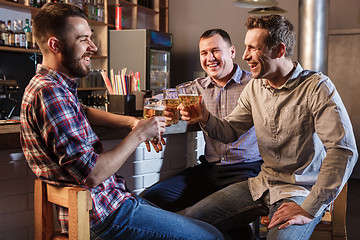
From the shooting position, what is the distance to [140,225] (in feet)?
4.52

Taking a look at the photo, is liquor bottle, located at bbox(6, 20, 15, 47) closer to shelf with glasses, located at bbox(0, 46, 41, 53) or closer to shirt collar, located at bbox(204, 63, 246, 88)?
shelf with glasses, located at bbox(0, 46, 41, 53)

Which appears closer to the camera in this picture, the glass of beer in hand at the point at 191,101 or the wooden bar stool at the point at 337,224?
the wooden bar stool at the point at 337,224

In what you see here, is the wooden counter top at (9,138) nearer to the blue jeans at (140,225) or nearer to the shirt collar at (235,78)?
the blue jeans at (140,225)

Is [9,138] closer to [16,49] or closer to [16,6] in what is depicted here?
[16,49]

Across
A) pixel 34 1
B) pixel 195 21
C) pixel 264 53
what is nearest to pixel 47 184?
pixel 264 53

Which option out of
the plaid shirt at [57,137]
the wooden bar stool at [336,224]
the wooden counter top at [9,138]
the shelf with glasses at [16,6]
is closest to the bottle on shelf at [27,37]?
the shelf with glasses at [16,6]

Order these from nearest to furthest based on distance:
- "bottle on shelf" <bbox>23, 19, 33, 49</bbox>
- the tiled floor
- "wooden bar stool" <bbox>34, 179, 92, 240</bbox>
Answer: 1. "wooden bar stool" <bbox>34, 179, 92, 240</bbox>
2. the tiled floor
3. "bottle on shelf" <bbox>23, 19, 33, 49</bbox>

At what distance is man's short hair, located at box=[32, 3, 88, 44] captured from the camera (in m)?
1.37

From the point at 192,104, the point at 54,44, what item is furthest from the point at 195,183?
the point at 54,44

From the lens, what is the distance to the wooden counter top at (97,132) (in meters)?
1.49

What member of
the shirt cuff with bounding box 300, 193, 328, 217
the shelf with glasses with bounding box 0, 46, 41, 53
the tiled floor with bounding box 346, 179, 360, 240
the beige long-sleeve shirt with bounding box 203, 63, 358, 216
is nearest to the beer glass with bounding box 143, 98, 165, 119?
the beige long-sleeve shirt with bounding box 203, 63, 358, 216

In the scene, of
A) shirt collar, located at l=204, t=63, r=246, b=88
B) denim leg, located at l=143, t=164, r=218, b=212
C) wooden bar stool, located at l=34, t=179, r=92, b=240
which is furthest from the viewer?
shirt collar, located at l=204, t=63, r=246, b=88

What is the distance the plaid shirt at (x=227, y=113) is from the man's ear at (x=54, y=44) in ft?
3.79

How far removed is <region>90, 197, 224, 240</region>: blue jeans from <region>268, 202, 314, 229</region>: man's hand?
0.33m
